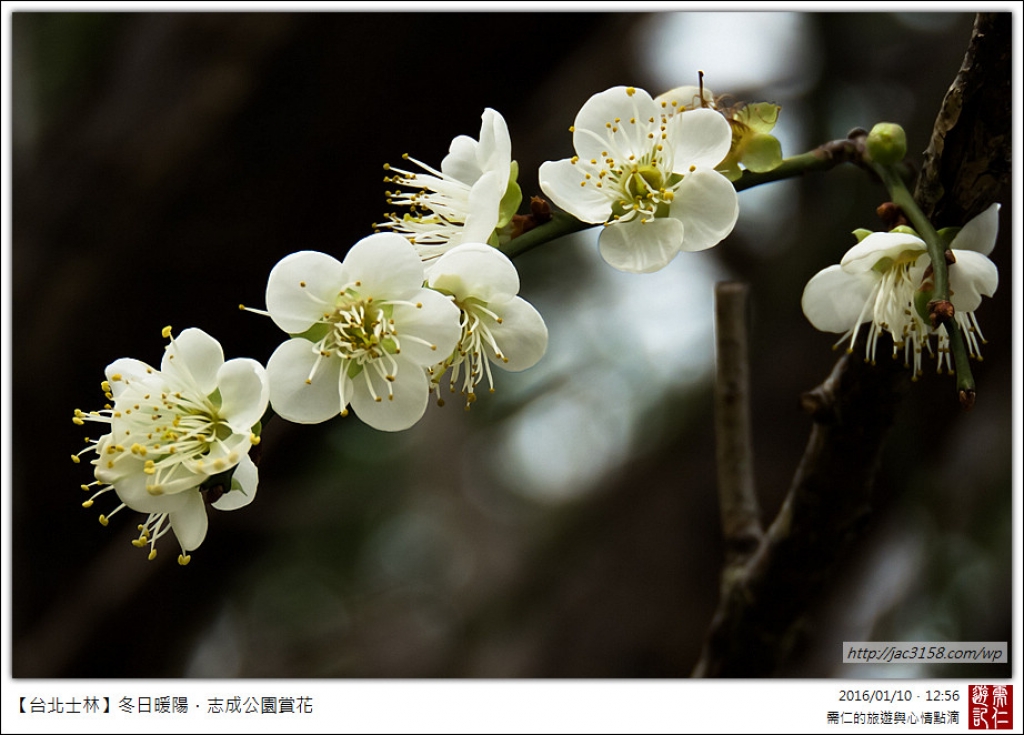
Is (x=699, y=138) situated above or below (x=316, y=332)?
above

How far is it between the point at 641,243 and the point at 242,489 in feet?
1.12

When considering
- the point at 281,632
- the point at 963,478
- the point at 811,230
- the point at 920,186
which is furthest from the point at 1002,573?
the point at 281,632

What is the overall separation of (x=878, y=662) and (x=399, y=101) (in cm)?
126

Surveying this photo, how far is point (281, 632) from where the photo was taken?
2.39 m

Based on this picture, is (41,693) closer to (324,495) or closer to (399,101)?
(399,101)

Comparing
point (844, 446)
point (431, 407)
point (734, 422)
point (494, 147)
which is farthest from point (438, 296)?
point (431, 407)

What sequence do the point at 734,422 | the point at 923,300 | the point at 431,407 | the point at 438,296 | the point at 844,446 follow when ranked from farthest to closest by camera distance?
1. the point at 431,407
2. the point at 734,422
3. the point at 844,446
4. the point at 923,300
5. the point at 438,296

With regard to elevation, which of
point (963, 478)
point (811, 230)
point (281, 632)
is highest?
point (811, 230)

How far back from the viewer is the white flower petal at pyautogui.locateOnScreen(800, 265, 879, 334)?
0.77 m

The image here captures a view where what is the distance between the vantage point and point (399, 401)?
0.60 metres

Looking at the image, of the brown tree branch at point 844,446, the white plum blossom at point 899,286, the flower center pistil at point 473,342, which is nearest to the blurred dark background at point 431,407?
the brown tree branch at point 844,446

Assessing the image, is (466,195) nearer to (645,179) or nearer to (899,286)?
(645,179)

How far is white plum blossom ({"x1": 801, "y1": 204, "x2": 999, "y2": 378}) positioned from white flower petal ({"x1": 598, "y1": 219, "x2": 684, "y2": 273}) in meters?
0.14

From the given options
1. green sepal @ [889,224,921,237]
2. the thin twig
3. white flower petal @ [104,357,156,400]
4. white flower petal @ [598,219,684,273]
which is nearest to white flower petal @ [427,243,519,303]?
white flower petal @ [598,219,684,273]
